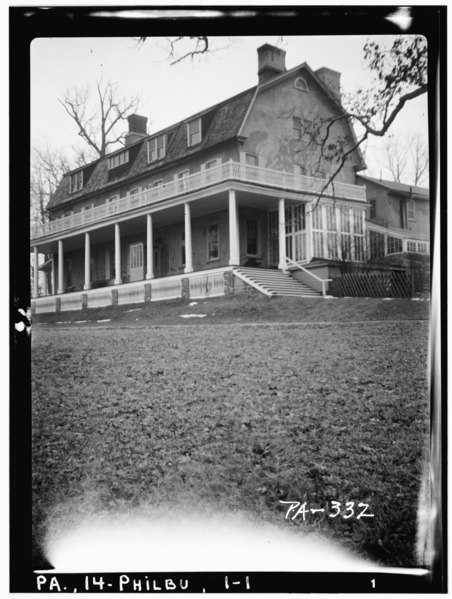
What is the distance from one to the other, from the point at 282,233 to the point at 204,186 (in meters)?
0.68

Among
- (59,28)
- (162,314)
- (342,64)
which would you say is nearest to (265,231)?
(162,314)

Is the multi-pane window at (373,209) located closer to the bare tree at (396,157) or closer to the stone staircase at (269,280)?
the bare tree at (396,157)

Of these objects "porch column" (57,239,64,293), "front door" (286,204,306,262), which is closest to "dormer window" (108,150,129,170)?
"porch column" (57,239,64,293)

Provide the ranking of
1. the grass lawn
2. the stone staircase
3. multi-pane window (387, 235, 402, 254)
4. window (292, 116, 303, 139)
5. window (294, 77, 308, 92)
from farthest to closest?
the stone staircase → window (292, 116, 303, 139) → multi-pane window (387, 235, 402, 254) → window (294, 77, 308, 92) → the grass lawn

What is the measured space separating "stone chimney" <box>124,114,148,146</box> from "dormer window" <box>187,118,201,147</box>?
30cm

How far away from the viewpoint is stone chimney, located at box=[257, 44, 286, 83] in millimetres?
3730

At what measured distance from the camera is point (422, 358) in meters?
3.66

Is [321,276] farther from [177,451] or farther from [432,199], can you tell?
[177,451]

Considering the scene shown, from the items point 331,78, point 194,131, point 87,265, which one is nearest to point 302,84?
point 331,78

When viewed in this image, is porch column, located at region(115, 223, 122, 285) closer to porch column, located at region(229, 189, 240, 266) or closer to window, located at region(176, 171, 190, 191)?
window, located at region(176, 171, 190, 191)

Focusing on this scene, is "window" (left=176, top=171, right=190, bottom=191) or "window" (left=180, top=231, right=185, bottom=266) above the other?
"window" (left=176, top=171, right=190, bottom=191)

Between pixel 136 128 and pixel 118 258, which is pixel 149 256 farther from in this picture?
pixel 136 128

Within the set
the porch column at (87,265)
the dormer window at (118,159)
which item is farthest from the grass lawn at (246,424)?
the dormer window at (118,159)

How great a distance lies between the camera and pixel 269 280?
413 cm
